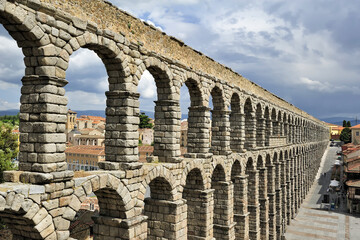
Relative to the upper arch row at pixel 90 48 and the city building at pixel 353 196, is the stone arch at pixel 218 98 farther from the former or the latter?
the city building at pixel 353 196

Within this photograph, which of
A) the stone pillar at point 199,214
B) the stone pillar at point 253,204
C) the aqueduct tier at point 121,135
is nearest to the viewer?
the aqueduct tier at point 121,135

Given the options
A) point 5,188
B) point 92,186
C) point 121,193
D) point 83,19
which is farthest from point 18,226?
point 83,19

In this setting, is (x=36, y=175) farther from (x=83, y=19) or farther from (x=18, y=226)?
(x=83, y=19)

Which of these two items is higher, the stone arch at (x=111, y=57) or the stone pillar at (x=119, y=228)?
the stone arch at (x=111, y=57)

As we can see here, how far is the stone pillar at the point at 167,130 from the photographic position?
15.1m

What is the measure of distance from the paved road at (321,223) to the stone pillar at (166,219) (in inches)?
954

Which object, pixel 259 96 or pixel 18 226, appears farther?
pixel 259 96

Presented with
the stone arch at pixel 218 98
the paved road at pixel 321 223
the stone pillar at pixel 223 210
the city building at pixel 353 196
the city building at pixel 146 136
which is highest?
the stone arch at pixel 218 98

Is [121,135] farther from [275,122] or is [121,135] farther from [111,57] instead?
[275,122]

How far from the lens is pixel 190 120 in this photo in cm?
1831

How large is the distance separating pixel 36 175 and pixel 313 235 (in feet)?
112

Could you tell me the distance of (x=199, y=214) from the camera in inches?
707

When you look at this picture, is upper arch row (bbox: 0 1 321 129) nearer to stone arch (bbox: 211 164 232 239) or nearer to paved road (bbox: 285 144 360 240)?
stone arch (bbox: 211 164 232 239)

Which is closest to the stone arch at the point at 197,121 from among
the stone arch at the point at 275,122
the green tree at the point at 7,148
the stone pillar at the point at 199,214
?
the stone pillar at the point at 199,214
